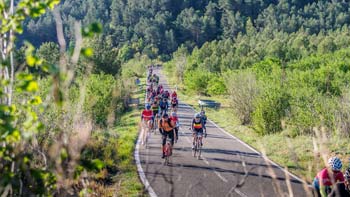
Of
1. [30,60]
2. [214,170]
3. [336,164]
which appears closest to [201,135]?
[214,170]

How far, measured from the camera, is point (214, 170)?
14750mm

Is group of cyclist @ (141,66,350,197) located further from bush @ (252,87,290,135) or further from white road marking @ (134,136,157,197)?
bush @ (252,87,290,135)

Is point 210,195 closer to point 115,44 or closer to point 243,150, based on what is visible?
point 243,150

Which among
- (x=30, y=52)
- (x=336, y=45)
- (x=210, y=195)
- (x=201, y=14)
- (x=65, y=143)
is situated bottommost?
(x=210, y=195)

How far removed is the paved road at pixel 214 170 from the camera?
1213 cm

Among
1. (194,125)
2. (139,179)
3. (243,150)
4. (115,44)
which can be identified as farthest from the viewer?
(115,44)

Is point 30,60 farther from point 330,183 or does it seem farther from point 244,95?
point 244,95

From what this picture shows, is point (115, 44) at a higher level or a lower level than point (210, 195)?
higher

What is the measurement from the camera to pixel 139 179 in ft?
43.3

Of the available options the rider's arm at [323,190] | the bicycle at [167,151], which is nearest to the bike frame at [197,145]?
the bicycle at [167,151]

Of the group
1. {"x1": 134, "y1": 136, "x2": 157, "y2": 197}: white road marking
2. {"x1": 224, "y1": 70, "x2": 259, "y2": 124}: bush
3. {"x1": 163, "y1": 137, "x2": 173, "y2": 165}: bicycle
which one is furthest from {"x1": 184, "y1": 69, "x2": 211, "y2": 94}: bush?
{"x1": 163, "y1": 137, "x2": 173, "y2": 165}: bicycle

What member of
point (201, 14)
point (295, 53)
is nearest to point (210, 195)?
point (295, 53)

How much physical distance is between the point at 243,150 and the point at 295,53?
50.8 metres

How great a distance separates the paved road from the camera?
478 inches
